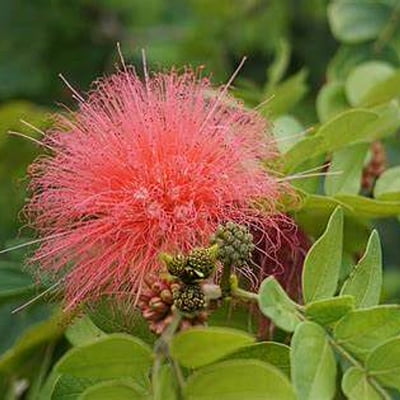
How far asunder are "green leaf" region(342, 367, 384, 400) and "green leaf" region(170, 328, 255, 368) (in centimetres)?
30

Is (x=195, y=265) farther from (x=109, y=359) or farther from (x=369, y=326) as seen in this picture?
(x=369, y=326)

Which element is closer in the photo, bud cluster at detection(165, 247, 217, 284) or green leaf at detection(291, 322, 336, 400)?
green leaf at detection(291, 322, 336, 400)

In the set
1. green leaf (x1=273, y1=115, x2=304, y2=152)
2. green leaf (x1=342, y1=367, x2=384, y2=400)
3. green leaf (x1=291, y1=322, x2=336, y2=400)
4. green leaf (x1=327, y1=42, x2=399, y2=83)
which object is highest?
green leaf (x1=327, y1=42, x2=399, y2=83)

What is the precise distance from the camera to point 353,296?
2.08m

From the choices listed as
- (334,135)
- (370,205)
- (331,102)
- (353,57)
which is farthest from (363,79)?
(370,205)

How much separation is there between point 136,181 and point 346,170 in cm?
63

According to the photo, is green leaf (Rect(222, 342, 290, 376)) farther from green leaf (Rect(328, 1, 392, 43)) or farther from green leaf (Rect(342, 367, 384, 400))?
green leaf (Rect(328, 1, 392, 43))

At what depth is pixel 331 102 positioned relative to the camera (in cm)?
320

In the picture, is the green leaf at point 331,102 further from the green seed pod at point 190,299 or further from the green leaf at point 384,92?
the green seed pod at point 190,299

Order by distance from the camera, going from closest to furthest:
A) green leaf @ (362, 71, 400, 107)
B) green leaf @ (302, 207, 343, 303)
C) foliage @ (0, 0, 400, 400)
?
1. foliage @ (0, 0, 400, 400)
2. green leaf @ (302, 207, 343, 303)
3. green leaf @ (362, 71, 400, 107)

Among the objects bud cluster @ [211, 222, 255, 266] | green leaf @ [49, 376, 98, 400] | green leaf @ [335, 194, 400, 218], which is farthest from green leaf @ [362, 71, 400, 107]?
green leaf @ [49, 376, 98, 400]

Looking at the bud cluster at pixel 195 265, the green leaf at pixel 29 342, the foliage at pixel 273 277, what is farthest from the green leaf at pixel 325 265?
the green leaf at pixel 29 342

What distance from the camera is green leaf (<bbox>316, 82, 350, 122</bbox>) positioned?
315cm

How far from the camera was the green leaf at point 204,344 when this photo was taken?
1.80 meters
